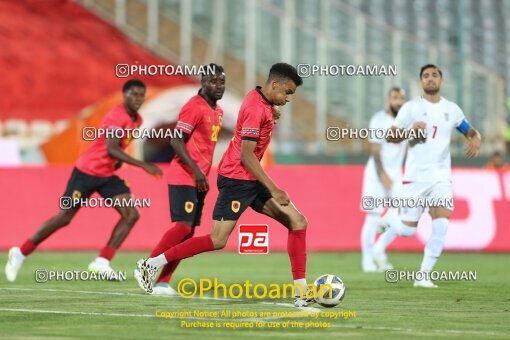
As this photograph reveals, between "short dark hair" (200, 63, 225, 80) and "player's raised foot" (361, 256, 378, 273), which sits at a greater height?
"short dark hair" (200, 63, 225, 80)

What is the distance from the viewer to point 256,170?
1059 cm

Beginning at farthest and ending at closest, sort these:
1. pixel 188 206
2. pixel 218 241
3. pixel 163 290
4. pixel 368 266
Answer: pixel 368 266 < pixel 188 206 < pixel 163 290 < pixel 218 241

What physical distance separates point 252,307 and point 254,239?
2.49 feet

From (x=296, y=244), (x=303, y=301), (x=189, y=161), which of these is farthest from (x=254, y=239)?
(x=189, y=161)

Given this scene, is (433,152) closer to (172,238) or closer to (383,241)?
(383,241)

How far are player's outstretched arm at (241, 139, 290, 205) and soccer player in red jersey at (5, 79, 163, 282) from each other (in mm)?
3976

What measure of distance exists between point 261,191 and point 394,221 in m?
3.89

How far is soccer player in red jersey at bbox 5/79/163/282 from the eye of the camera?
14383 mm

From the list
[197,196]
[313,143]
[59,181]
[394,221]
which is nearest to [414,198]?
[394,221]

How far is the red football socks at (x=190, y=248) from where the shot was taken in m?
11.2

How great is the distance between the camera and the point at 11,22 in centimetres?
3195

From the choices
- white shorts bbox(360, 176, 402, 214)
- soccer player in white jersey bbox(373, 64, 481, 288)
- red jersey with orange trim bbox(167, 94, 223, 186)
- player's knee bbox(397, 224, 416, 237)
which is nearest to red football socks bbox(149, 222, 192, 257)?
red jersey with orange trim bbox(167, 94, 223, 186)

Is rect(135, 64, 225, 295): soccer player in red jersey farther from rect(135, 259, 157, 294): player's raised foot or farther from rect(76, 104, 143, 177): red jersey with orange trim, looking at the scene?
rect(76, 104, 143, 177): red jersey with orange trim

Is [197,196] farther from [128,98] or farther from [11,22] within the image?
[11,22]
